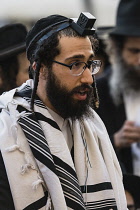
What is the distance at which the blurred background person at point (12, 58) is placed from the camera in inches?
207

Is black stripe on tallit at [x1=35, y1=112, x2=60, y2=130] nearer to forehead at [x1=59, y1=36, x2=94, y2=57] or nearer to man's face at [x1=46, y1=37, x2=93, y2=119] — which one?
man's face at [x1=46, y1=37, x2=93, y2=119]

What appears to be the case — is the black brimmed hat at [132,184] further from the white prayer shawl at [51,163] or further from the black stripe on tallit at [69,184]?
the black stripe on tallit at [69,184]

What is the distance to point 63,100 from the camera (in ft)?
13.1

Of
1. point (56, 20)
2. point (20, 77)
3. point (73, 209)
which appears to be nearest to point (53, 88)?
point (56, 20)

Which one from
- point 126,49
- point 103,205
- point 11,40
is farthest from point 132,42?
point 103,205

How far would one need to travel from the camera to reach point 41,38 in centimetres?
403

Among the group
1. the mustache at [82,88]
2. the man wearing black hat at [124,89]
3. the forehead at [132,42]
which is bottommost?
the man wearing black hat at [124,89]

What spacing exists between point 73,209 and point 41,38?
1094 mm

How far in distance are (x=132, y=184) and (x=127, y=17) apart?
195 centimetres

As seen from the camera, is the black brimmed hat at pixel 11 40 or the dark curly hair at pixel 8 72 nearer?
the dark curly hair at pixel 8 72

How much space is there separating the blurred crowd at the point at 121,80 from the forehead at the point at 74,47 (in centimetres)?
132

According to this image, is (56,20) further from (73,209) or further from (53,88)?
(73,209)

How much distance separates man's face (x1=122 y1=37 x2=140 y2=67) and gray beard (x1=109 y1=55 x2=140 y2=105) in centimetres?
6

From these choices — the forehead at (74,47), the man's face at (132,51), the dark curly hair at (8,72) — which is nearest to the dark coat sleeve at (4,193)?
the forehead at (74,47)
